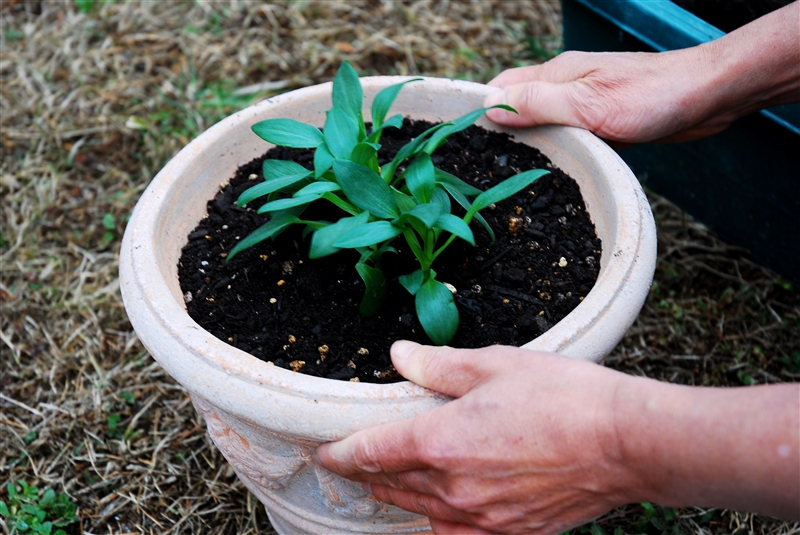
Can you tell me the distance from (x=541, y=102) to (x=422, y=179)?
35 centimetres

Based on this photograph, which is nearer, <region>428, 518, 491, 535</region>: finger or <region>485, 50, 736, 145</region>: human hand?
<region>428, 518, 491, 535</region>: finger

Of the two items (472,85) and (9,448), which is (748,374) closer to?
(472,85)

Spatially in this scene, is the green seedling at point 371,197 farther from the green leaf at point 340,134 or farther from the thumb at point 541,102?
the thumb at point 541,102

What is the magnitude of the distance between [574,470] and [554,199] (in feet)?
1.88

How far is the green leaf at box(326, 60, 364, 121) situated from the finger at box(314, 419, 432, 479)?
548 millimetres

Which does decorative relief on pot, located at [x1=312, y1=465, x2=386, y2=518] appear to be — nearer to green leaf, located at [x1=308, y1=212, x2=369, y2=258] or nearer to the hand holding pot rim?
the hand holding pot rim

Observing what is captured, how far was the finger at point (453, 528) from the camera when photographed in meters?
0.99

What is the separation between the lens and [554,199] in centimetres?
132

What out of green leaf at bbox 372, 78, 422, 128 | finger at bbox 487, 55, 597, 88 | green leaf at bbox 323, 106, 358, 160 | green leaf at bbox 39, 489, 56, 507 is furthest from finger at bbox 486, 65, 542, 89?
green leaf at bbox 39, 489, 56, 507

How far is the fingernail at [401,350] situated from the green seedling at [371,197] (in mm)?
41

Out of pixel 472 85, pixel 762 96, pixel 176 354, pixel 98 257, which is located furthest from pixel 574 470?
pixel 98 257

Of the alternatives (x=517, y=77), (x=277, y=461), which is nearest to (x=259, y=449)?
(x=277, y=461)

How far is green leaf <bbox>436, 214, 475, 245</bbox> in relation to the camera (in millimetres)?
1000

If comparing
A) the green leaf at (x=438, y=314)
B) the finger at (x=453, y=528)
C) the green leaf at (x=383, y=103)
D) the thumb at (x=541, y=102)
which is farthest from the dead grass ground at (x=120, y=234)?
the green leaf at (x=383, y=103)
